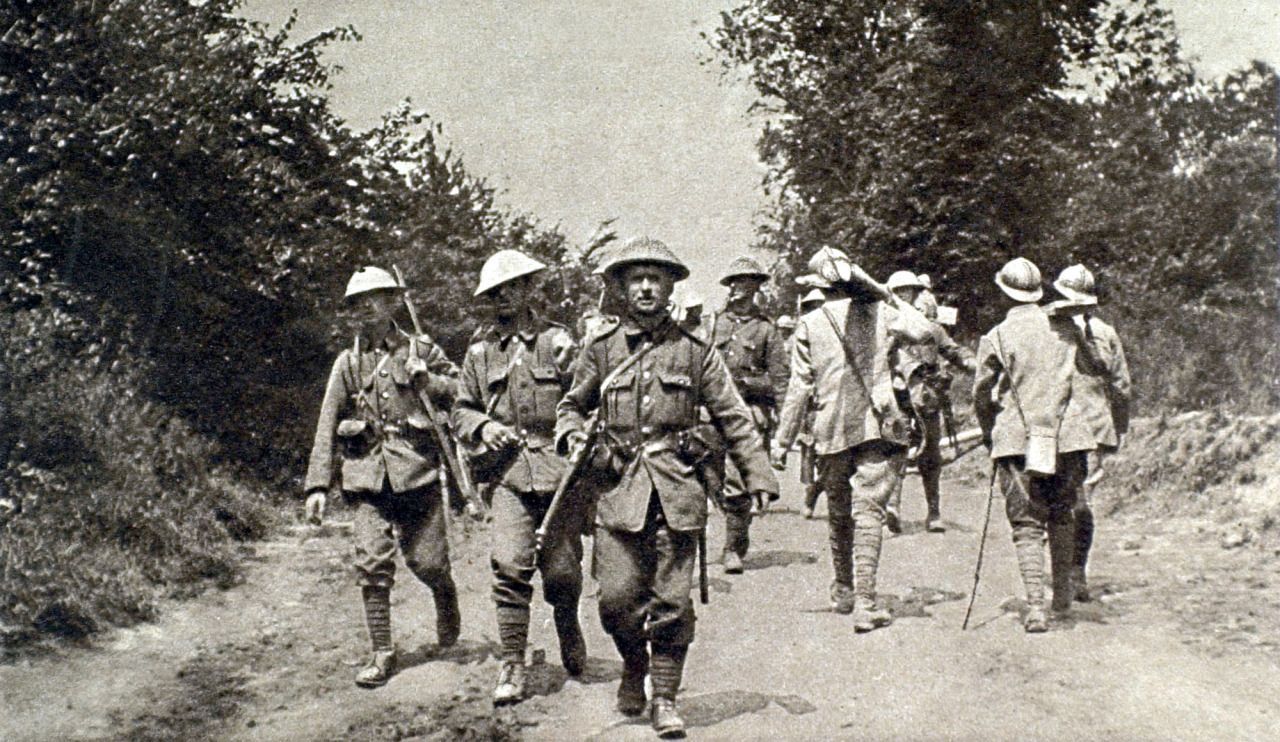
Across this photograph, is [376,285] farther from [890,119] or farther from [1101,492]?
[890,119]

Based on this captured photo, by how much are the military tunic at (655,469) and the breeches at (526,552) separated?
0.84m

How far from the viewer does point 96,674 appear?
7602mm

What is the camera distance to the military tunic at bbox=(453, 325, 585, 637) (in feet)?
22.5

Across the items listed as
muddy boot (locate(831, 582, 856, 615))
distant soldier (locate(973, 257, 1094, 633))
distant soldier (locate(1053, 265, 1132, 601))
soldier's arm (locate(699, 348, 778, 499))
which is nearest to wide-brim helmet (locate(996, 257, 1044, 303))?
distant soldier (locate(973, 257, 1094, 633))

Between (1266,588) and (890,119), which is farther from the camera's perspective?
(890,119)

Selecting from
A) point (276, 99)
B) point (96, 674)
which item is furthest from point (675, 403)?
point (276, 99)

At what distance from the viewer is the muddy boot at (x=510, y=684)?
261 inches

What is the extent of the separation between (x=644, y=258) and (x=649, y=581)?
152 centimetres

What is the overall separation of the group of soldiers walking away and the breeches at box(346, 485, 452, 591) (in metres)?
0.01

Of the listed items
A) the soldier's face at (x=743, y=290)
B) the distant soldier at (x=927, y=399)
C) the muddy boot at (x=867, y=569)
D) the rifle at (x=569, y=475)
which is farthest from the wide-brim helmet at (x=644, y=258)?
the soldier's face at (x=743, y=290)

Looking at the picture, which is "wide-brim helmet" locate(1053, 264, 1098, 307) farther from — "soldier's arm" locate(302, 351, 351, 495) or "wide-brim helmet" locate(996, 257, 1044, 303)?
"soldier's arm" locate(302, 351, 351, 495)

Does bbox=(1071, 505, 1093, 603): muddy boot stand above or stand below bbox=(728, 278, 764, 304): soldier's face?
below

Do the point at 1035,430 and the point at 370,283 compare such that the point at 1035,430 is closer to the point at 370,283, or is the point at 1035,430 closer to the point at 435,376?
the point at 435,376

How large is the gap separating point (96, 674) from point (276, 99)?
29.7 ft
